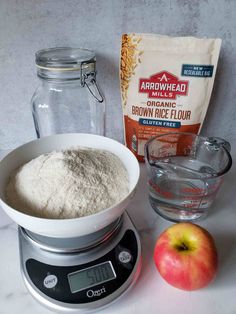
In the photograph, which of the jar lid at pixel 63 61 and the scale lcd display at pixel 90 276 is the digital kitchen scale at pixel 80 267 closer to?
the scale lcd display at pixel 90 276

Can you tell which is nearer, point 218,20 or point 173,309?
point 173,309

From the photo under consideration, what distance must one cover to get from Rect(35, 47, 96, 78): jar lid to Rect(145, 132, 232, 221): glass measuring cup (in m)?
0.21

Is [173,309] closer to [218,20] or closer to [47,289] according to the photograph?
[47,289]

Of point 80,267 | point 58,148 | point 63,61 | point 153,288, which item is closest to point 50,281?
point 80,267

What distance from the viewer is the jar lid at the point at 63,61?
59cm

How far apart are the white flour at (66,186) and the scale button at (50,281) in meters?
0.09

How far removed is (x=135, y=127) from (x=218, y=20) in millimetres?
307

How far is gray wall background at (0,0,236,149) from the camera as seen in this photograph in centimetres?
64

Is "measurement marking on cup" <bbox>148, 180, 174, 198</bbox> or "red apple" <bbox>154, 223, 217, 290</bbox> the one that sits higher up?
"red apple" <bbox>154, 223, 217, 290</bbox>

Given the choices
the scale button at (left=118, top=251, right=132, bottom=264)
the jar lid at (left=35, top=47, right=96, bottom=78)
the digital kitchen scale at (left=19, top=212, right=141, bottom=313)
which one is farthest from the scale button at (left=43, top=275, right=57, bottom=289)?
the jar lid at (left=35, top=47, right=96, bottom=78)

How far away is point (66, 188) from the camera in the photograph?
46 centimetres

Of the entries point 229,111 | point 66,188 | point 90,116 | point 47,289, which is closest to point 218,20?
point 229,111

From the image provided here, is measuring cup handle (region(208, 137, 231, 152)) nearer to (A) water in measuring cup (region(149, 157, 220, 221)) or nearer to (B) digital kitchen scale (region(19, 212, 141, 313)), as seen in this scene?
(A) water in measuring cup (region(149, 157, 220, 221))

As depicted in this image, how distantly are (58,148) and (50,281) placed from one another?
0.26 metres
